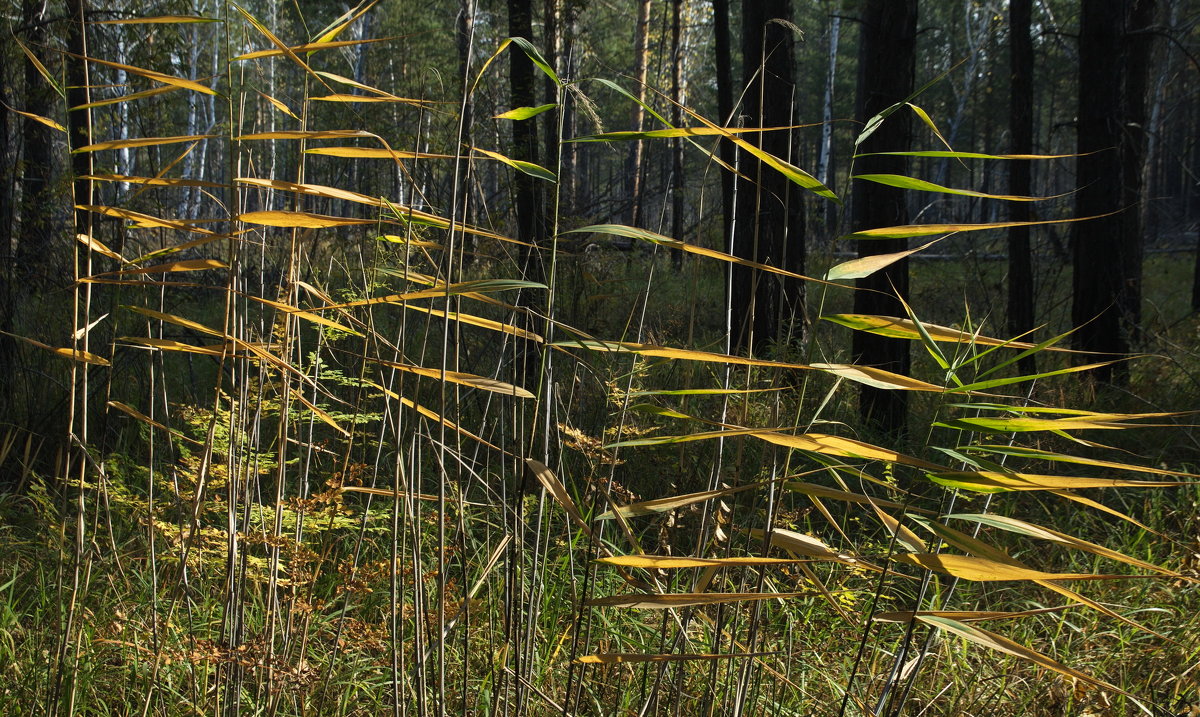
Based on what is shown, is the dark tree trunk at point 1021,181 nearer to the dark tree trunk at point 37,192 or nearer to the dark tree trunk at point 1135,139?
the dark tree trunk at point 1135,139

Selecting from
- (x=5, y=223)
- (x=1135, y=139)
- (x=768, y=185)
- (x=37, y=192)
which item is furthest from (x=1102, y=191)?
(x=37, y=192)

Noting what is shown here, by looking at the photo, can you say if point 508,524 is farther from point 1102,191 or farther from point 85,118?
point 1102,191

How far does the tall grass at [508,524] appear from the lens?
1083 mm

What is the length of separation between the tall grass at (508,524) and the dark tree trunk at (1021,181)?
240cm

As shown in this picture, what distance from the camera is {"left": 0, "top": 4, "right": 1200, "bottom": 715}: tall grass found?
1.08m

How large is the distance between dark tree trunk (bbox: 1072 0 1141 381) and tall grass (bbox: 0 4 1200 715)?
1.27 meters

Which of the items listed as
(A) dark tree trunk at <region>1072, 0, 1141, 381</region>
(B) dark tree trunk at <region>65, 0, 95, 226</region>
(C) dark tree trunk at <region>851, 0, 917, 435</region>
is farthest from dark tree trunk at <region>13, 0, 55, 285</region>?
(A) dark tree trunk at <region>1072, 0, 1141, 381</region>

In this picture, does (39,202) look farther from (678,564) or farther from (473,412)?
(678,564)

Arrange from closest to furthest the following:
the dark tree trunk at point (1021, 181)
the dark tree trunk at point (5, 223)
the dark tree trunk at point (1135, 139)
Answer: the dark tree trunk at point (5, 223), the dark tree trunk at point (1135, 139), the dark tree trunk at point (1021, 181)

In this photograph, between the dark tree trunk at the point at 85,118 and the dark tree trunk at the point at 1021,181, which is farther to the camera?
the dark tree trunk at the point at 1021,181

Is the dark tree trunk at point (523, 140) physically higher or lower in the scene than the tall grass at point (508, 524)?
higher

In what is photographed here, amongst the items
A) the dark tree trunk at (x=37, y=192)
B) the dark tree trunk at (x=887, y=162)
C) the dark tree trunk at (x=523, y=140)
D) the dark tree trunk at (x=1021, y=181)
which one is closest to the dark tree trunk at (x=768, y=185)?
the dark tree trunk at (x=887, y=162)

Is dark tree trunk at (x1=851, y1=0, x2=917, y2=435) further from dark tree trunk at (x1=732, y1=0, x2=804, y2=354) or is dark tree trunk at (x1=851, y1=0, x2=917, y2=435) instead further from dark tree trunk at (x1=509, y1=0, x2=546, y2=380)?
dark tree trunk at (x1=509, y1=0, x2=546, y2=380)

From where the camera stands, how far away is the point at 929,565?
3.03 feet
